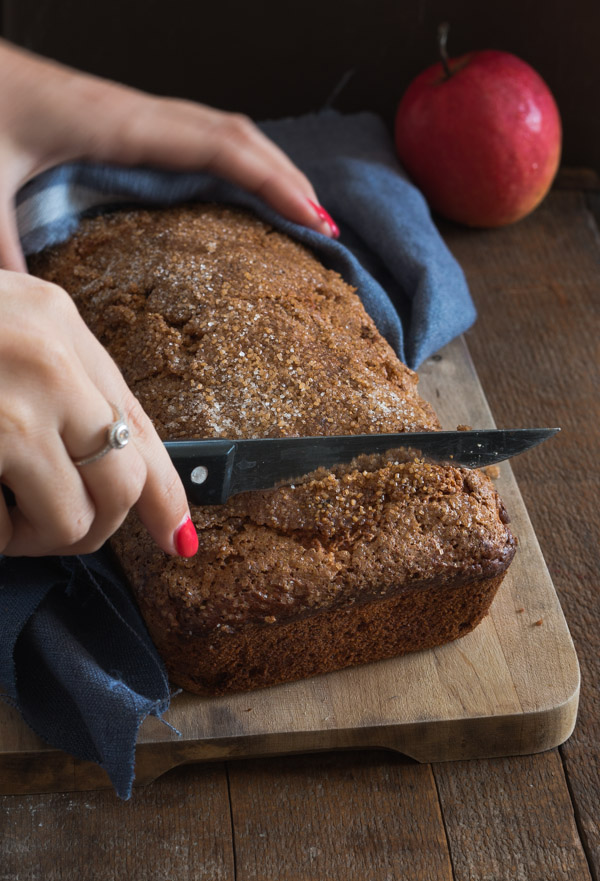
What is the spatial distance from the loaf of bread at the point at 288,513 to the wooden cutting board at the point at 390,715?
3 cm

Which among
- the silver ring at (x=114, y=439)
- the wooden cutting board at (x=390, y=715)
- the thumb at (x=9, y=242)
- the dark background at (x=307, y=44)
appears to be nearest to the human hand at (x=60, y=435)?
the silver ring at (x=114, y=439)

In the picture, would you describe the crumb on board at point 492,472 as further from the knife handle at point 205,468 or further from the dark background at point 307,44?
the dark background at point 307,44

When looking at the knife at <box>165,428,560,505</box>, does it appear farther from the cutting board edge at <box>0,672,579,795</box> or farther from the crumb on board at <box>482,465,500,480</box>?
the cutting board edge at <box>0,672,579,795</box>

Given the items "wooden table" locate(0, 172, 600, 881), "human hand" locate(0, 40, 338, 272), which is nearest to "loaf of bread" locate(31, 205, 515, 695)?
"wooden table" locate(0, 172, 600, 881)

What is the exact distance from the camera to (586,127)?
2000 mm

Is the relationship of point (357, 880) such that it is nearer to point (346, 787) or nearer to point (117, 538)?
point (346, 787)

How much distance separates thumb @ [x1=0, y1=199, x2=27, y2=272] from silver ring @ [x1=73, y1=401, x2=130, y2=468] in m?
0.56

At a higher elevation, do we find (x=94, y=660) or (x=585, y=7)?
(x=585, y=7)

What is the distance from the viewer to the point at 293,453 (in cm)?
101

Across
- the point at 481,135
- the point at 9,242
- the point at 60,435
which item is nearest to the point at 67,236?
the point at 9,242

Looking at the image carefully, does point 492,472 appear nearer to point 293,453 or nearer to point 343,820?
point 293,453

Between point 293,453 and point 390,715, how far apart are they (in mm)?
300

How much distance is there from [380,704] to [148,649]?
0.85 ft

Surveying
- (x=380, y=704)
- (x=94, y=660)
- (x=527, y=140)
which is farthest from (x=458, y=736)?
(x=527, y=140)
